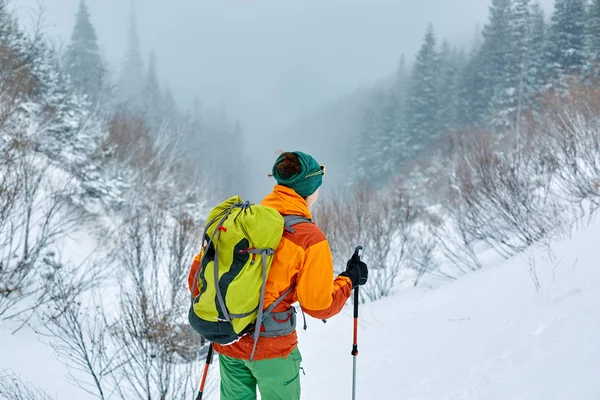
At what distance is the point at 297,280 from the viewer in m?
1.88

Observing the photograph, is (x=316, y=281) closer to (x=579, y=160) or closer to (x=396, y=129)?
(x=579, y=160)

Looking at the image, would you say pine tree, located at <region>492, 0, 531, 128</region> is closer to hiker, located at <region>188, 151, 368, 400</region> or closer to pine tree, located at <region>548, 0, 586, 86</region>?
pine tree, located at <region>548, 0, 586, 86</region>

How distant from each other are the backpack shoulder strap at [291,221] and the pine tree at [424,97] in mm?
38433

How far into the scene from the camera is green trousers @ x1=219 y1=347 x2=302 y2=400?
6.37 feet

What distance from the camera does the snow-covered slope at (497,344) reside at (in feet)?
9.17

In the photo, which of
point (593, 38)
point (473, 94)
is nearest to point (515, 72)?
point (473, 94)

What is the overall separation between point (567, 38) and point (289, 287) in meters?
36.5

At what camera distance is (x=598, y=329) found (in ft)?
9.52

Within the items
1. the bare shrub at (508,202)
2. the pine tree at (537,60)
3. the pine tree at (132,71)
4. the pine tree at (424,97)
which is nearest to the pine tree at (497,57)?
the pine tree at (537,60)

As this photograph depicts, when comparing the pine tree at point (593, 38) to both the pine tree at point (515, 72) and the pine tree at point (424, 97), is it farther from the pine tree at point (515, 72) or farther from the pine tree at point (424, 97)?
the pine tree at point (424, 97)

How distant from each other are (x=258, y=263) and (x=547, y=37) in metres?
37.9

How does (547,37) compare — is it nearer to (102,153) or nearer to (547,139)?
(547,139)

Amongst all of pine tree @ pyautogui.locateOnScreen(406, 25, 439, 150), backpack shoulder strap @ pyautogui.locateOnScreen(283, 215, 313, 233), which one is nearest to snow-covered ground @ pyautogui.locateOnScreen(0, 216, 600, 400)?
backpack shoulder strap @ pyautogui.locateOnScreen(283, 215, 313, 233)

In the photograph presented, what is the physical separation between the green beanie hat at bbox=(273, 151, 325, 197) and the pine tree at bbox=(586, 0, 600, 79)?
30.4 meters
